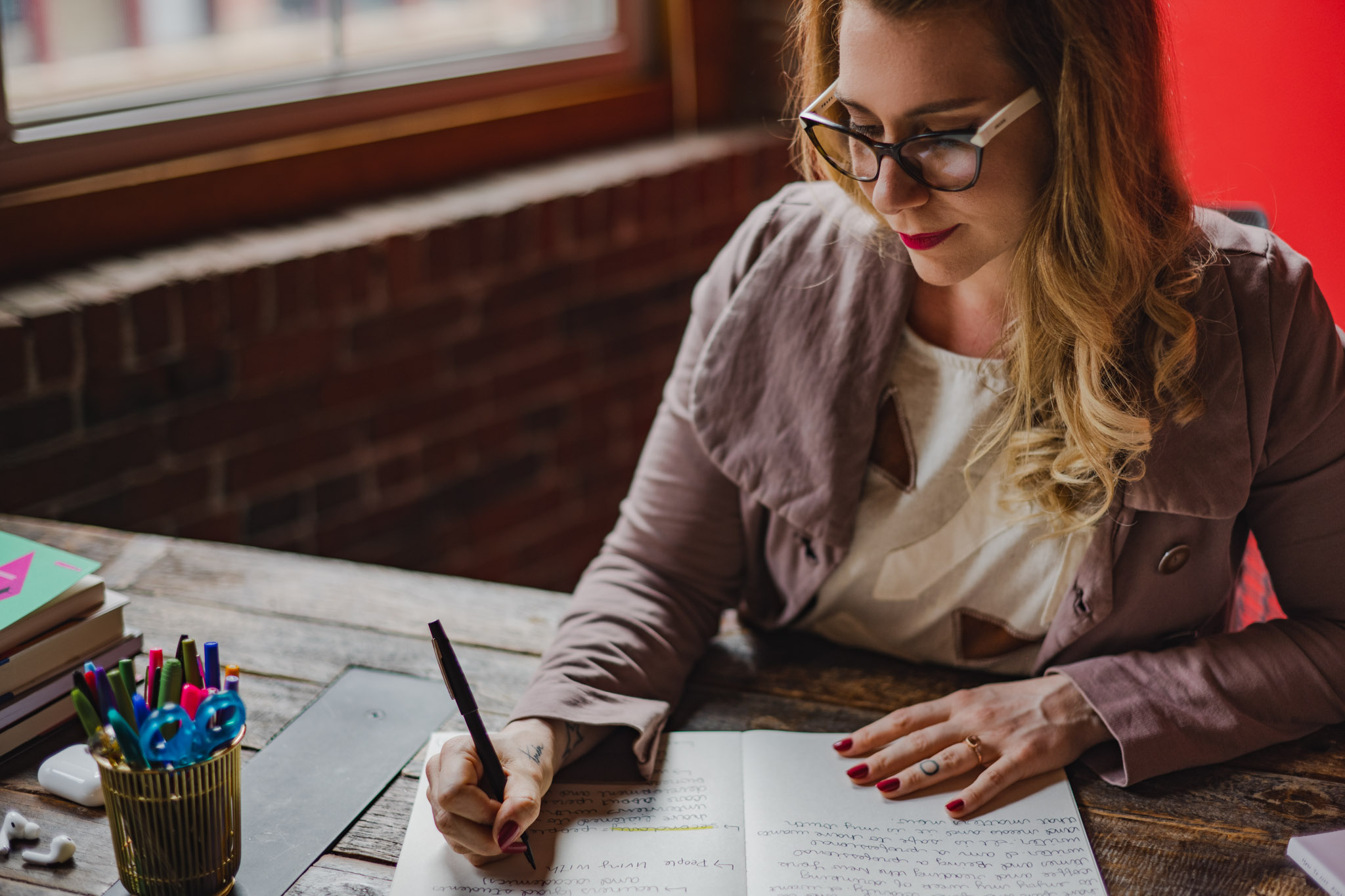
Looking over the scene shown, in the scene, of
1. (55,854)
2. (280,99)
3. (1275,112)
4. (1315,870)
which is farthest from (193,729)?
(280,99)

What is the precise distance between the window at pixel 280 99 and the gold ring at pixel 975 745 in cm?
157

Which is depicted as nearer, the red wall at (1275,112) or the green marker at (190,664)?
the green marker at (190,664)

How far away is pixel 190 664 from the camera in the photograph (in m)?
0.90

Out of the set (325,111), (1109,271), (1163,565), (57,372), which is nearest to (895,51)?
(1109,271)

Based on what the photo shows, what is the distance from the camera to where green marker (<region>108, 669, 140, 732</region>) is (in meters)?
0.84

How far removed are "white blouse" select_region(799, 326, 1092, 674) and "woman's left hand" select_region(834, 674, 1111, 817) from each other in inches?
4.6

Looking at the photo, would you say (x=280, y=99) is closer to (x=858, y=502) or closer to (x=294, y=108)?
(x=294, y=108)

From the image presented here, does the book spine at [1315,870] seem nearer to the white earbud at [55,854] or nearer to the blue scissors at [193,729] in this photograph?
the blue scissors at [193,729]

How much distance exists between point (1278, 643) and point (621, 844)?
638 millimetres

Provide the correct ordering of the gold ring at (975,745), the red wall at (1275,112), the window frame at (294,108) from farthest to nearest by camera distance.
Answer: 1. the window frame at (294,108)
2. the red wall at (1275,112)
3. the gold ring at (975,745)

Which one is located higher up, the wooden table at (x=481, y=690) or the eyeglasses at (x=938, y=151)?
the eyeglasses at (x=938, y=151)

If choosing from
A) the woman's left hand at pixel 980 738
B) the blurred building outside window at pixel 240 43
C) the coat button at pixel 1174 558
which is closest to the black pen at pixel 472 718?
the woman's left hand at pixel 980 738

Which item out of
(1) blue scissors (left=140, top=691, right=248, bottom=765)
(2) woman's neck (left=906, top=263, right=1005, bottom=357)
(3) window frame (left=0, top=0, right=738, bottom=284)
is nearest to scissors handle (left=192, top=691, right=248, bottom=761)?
(1) blue scissors (left=140, top=691, right=248, bottom=765)

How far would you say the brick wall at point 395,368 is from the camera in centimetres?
178
